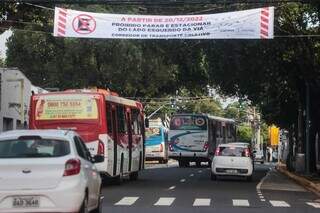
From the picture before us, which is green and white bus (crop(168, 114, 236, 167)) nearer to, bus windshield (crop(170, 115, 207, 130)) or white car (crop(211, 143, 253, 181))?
bus windshield (crop(170, 115, 207, 130))

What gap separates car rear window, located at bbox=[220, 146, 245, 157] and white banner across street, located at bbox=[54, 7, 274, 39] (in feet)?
23.7

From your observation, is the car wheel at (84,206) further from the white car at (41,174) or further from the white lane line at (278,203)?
the white lane line at (278,203)

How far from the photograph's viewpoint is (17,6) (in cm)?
2380

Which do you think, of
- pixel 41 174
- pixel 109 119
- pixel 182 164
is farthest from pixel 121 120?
pixel 182 164

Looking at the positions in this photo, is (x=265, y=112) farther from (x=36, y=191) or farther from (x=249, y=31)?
(x=36, y=191)

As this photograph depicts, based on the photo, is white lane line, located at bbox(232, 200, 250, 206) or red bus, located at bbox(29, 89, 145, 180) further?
red bus, located at bbox(29, 89, 145, 180)

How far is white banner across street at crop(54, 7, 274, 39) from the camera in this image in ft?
88.3

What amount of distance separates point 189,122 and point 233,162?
67.2 feet

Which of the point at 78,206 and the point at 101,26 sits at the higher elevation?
the point at 101,26

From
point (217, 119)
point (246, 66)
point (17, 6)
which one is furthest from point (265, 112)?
point (17, 6)

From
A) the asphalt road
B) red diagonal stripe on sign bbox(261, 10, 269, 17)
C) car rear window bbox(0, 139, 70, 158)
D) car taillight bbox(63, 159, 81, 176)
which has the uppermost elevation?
red diagonal stripe on sign bbox(261, 10, 269, 17)

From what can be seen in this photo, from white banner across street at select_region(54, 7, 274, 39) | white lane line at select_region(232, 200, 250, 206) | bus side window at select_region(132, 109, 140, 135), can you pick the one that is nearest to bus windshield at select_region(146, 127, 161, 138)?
bus side window at select_region(132, 109, 140, 135)

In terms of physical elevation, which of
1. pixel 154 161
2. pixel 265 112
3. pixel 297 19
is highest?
pixel 297 19

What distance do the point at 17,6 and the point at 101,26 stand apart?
4183 mm
